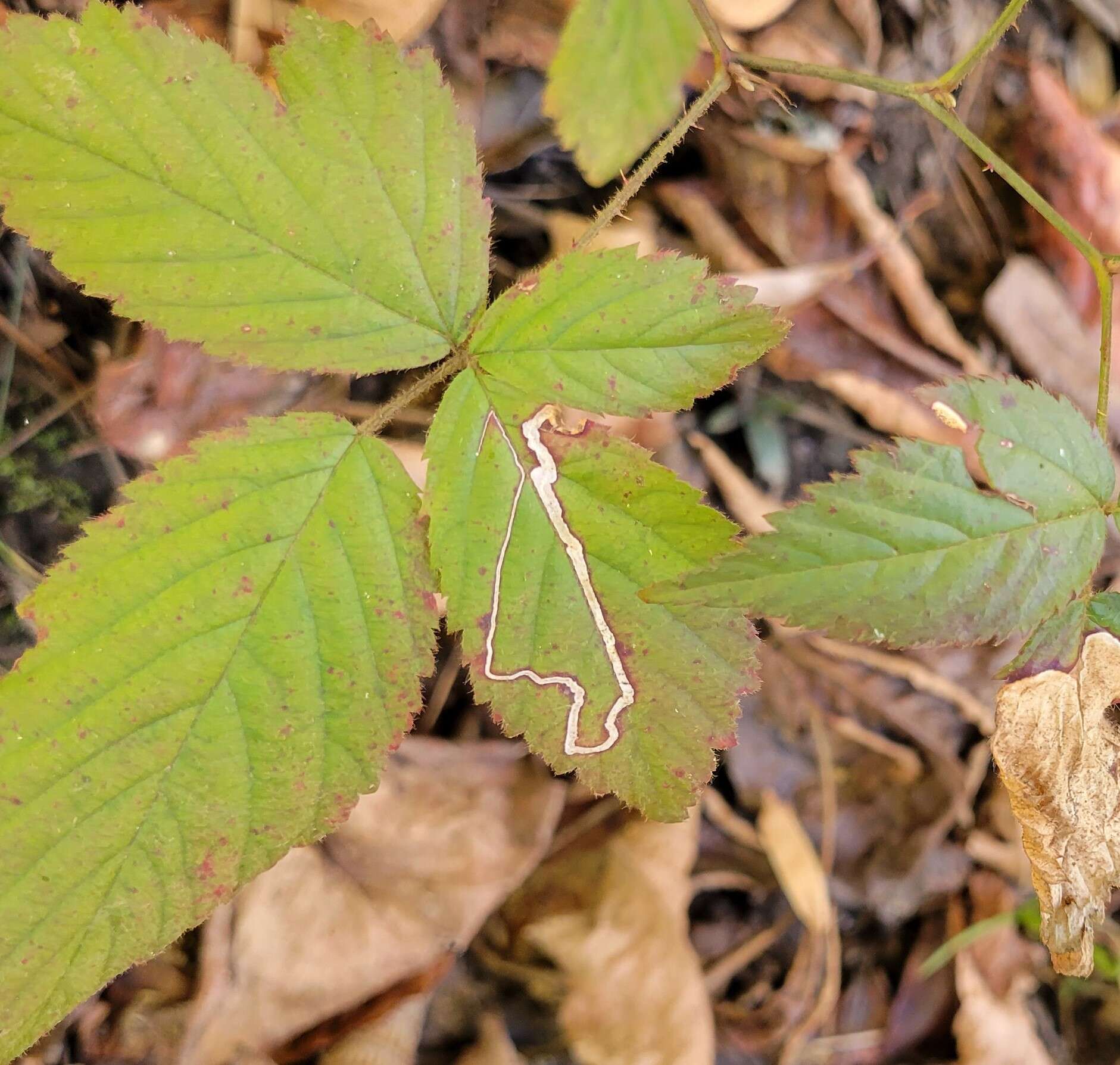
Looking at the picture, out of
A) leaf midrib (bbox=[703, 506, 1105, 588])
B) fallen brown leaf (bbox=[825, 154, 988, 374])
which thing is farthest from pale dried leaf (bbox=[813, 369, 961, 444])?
leaf midrib (bbox=[703, 506, 1105, 588])

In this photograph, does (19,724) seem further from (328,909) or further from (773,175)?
(773,175)

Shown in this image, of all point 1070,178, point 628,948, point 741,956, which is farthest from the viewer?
point 1070,178

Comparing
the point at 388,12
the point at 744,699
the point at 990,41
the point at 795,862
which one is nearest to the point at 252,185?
the point at 388,12

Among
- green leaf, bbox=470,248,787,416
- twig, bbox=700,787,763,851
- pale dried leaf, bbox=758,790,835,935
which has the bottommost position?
pale dried leaf, bbox=758,790,835,935

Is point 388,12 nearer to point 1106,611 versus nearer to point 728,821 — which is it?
point 1106,611

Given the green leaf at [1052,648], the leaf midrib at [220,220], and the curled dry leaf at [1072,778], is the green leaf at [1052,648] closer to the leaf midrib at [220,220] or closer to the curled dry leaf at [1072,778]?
the curled dry leaf at [1072,778]

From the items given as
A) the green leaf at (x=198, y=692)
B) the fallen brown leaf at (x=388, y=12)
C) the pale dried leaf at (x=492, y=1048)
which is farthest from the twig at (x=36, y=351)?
the pale dried leaf at (x=492, y=1048)

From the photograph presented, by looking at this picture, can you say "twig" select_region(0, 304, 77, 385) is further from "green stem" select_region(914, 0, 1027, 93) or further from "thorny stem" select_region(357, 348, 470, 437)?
"green stem" select_region(914, 0, 1027, 93)
